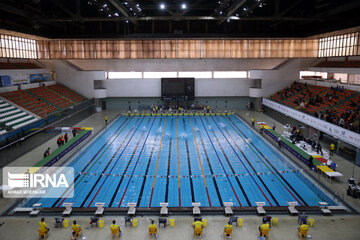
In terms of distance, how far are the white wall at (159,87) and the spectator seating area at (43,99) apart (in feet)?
14.6

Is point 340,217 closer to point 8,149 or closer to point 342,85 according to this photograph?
point 8,149

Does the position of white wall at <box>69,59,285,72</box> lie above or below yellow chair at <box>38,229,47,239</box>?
above

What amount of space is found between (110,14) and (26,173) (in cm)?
1594

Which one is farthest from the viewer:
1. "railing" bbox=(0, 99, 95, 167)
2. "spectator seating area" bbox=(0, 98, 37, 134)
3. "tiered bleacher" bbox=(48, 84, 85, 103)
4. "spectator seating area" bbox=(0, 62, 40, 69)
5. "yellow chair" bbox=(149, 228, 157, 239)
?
"tiered bleacher" bbox=(48, 84, 85, 103)

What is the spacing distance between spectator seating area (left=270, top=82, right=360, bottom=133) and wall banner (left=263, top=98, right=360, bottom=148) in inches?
11.2

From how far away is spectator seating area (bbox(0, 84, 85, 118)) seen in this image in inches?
963

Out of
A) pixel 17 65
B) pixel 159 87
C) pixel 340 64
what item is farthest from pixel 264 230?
pixel 17 65

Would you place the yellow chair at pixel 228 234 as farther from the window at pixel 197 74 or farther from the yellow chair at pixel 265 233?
the window at pixel 197 74

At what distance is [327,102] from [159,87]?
63.8 ft

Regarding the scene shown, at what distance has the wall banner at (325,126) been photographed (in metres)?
15.5

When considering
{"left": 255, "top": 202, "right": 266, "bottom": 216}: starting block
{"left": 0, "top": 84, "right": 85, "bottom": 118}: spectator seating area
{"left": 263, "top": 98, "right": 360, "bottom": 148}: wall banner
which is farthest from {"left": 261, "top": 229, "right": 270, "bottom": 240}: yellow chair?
{"left": 0, "top": 84, "right": 85, "bottom": 118}: spectator seating area

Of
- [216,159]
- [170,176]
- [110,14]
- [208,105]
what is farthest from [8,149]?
[208,105]

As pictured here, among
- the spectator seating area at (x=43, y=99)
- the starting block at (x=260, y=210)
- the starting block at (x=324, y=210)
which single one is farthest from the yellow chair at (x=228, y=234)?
the spectator seating area at (x=43, y=99)

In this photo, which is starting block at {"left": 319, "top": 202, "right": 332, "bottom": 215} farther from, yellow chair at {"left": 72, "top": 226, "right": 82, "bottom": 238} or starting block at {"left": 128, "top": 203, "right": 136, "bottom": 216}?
yellow chair at {"left": 72, "top": 226, "right": 82, "bottom": 238}
